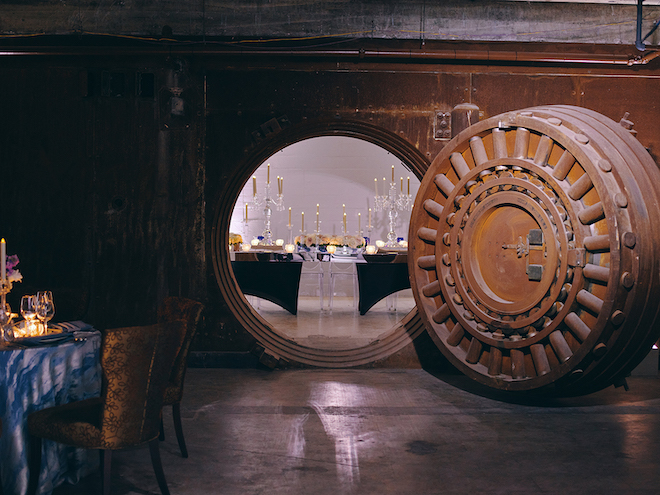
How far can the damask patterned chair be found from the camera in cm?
207

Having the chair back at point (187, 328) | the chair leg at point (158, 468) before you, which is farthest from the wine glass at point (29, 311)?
the chair leg at point (158, 468)

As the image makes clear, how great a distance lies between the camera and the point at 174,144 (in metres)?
4.37

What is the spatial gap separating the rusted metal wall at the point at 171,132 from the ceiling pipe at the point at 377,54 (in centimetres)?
10

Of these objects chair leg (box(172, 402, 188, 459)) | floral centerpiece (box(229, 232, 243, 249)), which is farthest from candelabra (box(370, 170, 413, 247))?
chair leg (box(172, 402, 188, 459))

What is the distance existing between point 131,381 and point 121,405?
9 centimetres

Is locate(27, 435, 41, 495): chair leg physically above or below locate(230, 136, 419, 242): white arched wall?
below

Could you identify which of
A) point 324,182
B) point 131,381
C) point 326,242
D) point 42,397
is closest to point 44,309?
point 42,397

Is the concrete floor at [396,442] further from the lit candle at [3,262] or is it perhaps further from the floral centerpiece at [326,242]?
the floral centerpiece at [326,242]

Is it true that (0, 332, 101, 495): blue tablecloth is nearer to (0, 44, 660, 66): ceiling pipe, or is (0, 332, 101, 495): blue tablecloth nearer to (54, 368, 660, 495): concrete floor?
(54, 368, 660, 495): concrete floor

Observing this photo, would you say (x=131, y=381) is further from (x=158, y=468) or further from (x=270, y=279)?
(x=270, y=279)

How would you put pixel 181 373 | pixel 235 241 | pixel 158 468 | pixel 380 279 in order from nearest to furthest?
pixel 158 468, pixel 181 373, pixel 380 279, pixel 235 241

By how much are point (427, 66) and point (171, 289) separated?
2.71m

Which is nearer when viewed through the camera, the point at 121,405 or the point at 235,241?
the point at 121,405

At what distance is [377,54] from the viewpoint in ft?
13.9
